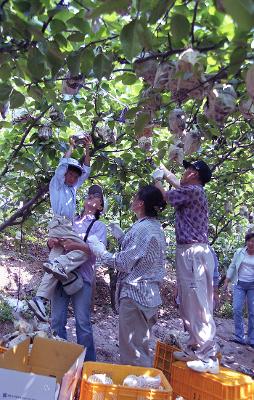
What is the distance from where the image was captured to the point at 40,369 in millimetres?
2312

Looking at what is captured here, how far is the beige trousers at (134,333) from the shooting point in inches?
104

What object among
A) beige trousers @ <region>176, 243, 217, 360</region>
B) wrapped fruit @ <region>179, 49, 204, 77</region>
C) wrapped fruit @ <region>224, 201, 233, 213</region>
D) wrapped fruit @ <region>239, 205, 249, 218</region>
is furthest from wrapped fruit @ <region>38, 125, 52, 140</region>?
wrapped fruit @ <region>239, 205, 249, 218</region>

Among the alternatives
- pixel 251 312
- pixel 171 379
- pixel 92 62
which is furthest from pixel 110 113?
pixel 251 312

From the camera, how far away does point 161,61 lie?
5.67 ft

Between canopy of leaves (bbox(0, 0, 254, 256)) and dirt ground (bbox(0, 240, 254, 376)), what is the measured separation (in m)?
1.81

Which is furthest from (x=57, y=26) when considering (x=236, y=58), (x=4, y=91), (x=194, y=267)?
(x=194, y=267)

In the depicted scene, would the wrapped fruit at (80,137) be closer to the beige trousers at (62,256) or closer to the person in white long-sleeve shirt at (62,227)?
the person in white long-sleeve shirt at (62,227)

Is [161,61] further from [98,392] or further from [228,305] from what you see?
[228,305]

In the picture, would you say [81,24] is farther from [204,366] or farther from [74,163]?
[204,366]

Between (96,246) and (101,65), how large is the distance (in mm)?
1428

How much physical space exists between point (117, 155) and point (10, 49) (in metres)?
2.25

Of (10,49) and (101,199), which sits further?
(101,199)

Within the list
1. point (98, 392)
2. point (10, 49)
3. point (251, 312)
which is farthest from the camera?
point (251, 312)

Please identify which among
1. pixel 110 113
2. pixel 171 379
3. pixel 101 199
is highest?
pixel 110 113
